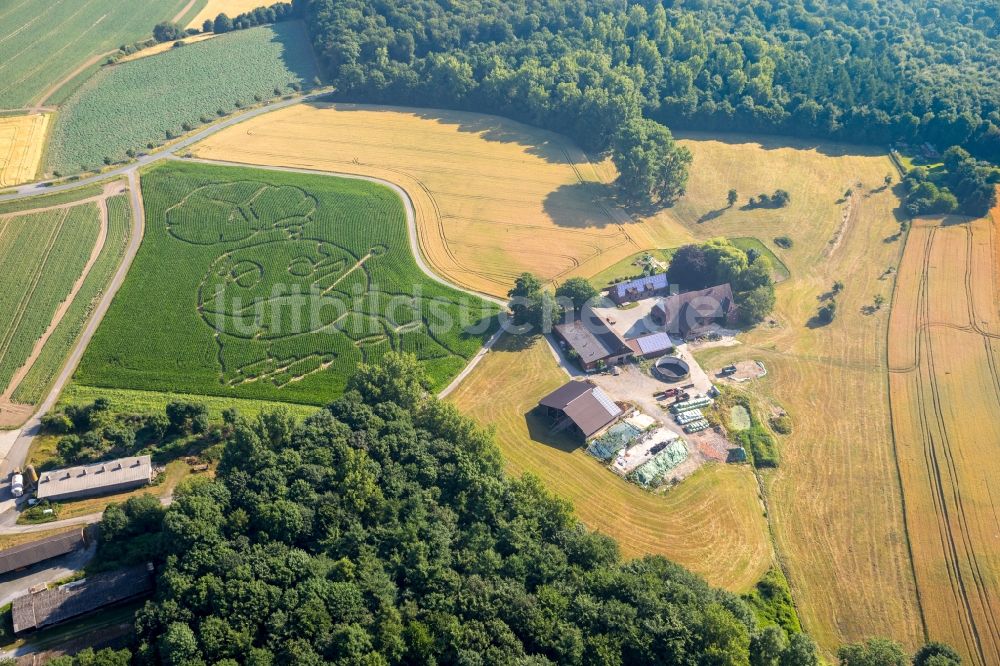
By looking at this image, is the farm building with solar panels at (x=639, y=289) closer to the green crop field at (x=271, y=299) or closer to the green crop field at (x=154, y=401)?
the green crop field at (x=271, y=299)

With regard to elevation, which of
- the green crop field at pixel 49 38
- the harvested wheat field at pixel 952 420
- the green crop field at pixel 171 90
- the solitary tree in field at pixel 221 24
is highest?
the green crop field at pixel 49 38

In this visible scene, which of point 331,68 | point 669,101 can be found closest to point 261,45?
point 331,68

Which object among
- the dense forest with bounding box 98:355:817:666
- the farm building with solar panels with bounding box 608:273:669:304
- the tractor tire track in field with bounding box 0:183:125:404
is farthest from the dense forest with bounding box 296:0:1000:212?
the dense forest with bounding box 98:355:817:666

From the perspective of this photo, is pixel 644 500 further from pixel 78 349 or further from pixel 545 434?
pixel 78 349

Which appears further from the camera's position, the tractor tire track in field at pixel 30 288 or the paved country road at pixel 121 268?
the tractor tire track in field at pixel 30 288

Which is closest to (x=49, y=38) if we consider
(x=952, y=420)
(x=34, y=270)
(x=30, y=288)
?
(x=34, y=270)

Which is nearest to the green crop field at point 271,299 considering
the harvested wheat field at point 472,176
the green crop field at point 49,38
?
the harvested wheat field at point 472,176

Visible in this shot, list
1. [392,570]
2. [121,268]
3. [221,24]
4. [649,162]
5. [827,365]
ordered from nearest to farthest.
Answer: [392,570] < [827,365] < [121,268] < [649,162] < [221,24]
